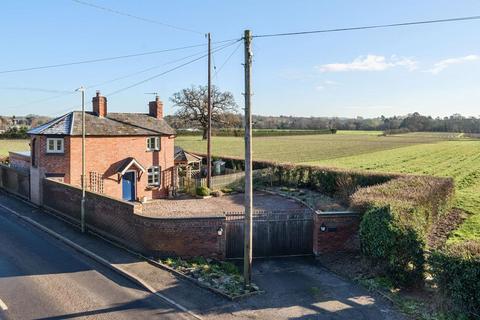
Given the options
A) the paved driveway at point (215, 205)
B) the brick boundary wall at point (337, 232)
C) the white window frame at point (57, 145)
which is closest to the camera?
the brick boundary wall at point (337, 232)

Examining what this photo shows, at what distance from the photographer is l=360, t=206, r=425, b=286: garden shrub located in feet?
45.6

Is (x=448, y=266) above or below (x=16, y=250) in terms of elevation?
above

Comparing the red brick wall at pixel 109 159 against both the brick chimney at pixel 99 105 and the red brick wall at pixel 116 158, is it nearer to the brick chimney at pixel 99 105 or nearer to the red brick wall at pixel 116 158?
the red brick wall at pixel 116 158

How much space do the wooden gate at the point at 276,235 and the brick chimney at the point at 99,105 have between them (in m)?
17.3

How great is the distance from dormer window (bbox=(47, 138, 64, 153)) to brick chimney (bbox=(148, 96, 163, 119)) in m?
10.2

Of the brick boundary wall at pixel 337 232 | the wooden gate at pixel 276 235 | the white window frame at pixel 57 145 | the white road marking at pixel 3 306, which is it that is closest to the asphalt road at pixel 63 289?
the white road marking at pixel 3 306

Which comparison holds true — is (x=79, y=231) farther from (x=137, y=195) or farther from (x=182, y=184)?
(x=182, y=184)

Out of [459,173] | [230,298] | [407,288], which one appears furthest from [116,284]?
[459,173]

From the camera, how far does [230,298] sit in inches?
514

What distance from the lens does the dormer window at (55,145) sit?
26.7m

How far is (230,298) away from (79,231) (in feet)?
34.2

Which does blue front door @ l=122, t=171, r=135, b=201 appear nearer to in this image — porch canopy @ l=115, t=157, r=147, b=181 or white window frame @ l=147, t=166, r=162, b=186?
porch canopy @ l=115, t=157, r=147, b=181

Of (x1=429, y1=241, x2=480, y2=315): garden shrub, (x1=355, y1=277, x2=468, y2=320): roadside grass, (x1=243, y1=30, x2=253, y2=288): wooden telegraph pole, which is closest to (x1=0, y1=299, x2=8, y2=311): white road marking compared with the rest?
(x1=243, y1=30, x2=253, y2=288): wooden telegraph pole

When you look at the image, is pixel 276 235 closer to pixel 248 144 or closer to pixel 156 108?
pixel 248 144
